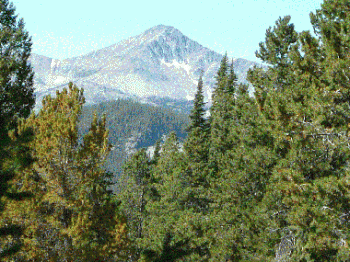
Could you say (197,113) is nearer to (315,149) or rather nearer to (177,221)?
(177,221)

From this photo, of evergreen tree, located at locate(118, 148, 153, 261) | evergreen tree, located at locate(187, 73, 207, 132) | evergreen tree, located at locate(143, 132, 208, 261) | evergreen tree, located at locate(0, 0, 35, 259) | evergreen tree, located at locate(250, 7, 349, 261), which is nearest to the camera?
evergreen tree, located at locate(250, 7, 349, 261)

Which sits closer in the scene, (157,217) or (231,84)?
(157,217)

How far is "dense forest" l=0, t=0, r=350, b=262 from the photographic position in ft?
29.3

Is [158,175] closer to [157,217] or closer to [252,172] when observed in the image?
→ [157,217]

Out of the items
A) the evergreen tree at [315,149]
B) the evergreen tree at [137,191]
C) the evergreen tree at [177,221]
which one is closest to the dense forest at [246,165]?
the evergreen tree at [315,149]

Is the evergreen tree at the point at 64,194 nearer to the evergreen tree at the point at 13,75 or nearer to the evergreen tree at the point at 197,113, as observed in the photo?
the evergreen tree at the point at 13,75

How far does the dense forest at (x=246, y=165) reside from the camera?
8.93 m

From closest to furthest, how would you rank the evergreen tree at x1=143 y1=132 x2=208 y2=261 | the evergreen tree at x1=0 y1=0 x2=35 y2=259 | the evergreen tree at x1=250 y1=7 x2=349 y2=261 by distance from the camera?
the evergreen tree at x1=250 y1=7 x2=349 y2=261
the evergreen tree at x1=0 y1=0 x2=35 y2=259
the evergreen tree at x1=143 y1=132 x2=208 y2=261

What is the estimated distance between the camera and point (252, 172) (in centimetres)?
1596

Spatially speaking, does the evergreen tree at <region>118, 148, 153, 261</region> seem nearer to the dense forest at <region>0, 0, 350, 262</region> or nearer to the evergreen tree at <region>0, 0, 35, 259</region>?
the dense forest at <region>0, 0, 350, 262</region>

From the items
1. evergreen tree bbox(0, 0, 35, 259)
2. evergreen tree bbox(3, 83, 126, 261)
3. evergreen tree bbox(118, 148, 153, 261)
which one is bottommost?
evergreen tree bbox(118, 148, 153, 261)

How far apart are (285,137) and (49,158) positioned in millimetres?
7650

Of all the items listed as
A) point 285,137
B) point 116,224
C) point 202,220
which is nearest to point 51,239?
point 116,224

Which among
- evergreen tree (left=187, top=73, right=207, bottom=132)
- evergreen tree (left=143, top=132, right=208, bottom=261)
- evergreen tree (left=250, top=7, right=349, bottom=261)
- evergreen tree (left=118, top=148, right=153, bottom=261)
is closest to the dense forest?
evergreen tree (left=250, top=7, right=349, bottom=261)
